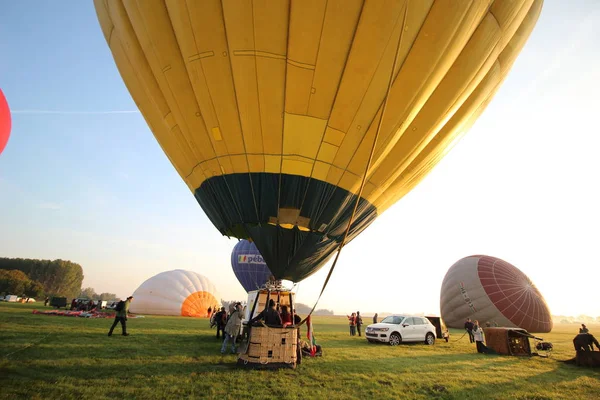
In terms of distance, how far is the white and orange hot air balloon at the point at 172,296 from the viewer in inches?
891

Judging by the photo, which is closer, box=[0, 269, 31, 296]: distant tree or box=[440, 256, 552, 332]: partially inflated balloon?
box=[440, 256, 552, 332]: partially inflated balloon

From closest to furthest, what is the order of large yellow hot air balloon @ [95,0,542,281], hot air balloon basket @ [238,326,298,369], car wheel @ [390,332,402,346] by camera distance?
large yellow hot air balloon @ [95,0,542,281], hot air balloon basket @ [238,326,298,369], car wheel @ [390,332,402,346]

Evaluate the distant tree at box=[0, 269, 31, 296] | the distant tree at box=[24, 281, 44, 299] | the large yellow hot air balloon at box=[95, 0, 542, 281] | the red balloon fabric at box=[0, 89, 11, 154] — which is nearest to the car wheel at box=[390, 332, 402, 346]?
the large yellow hot air balloon at box=[95, 0, 542, 281]

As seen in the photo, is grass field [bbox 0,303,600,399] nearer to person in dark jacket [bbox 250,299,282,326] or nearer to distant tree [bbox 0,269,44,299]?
person in dark jacket [bbox 250,299,282,326]

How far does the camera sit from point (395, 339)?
1130 centimetres

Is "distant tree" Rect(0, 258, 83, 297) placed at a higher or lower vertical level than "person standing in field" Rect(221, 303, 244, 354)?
higher

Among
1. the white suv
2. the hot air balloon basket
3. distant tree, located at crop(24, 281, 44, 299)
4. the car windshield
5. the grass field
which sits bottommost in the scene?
the grass field

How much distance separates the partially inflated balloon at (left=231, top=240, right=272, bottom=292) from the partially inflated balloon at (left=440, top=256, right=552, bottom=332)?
12.3 m

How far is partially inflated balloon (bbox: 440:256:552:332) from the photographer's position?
18.2 m

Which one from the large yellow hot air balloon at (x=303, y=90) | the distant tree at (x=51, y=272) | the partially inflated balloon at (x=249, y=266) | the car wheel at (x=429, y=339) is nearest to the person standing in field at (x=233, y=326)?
the large yellow hot air balloon at (x=303, y=90)

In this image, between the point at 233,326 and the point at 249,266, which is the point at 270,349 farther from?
the point at 249,266

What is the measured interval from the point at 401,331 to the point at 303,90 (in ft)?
32.4

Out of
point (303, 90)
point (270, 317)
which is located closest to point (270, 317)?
point (270, 317)

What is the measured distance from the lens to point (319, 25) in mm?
4598
